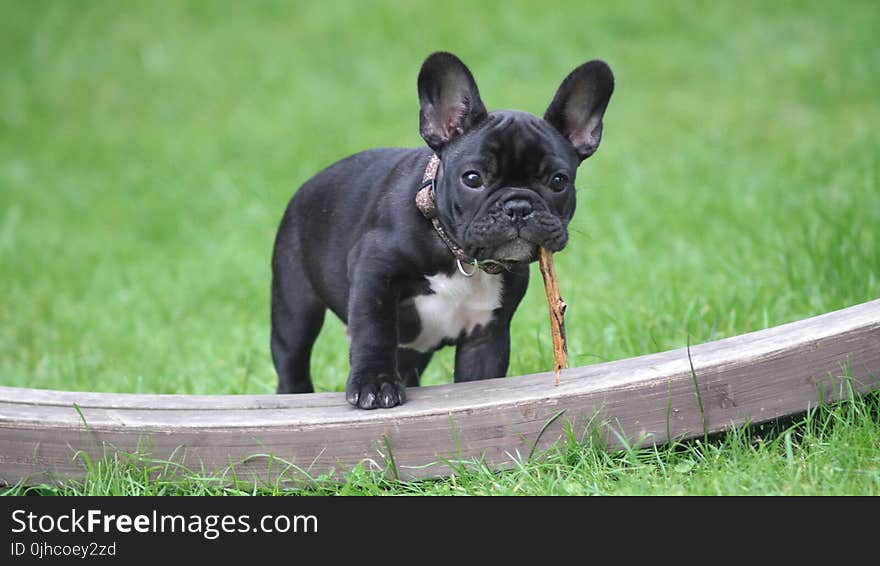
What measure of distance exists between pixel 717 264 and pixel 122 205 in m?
5.60

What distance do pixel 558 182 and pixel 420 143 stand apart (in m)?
5.93

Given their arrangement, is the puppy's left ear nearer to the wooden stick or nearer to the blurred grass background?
the wooden stick

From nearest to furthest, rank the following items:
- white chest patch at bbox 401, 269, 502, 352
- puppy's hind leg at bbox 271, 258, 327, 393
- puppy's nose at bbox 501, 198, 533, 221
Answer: puppy's nose at bbox 501, 198, 533, 221 → white chest patch at bbox 401, 269, 502, 352 → puppy's hind leg at bbox 271, 258, 327, 393

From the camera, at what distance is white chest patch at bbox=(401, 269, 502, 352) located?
381cm

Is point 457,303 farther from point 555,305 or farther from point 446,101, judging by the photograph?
point 446,101

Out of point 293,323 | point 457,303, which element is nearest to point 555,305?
point 457,303

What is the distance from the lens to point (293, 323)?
14.7ft

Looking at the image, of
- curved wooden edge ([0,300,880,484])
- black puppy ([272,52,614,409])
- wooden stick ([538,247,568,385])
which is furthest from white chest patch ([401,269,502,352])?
curved wooden edge ([0,300,880,484])

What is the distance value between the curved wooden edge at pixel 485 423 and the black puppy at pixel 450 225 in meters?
0.18

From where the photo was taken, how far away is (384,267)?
12.2 ft

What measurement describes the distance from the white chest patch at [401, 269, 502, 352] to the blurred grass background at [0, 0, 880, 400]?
24.9 inches

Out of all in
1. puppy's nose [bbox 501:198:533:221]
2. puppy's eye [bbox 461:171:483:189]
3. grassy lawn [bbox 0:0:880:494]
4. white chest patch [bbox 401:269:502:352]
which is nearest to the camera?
puppy's nose [bbox 501:198:533:221]

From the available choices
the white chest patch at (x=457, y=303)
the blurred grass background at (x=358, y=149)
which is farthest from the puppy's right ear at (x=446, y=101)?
the blurred grass background at (x=358, y=149)
